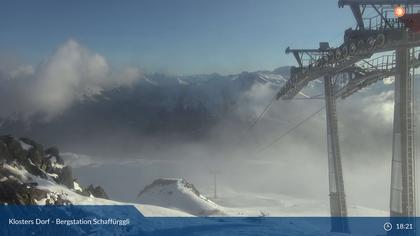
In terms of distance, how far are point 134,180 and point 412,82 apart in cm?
11897

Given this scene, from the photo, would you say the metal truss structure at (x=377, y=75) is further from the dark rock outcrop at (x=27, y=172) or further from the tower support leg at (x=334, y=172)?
the dark rock outcrop at (x=27, y=172)

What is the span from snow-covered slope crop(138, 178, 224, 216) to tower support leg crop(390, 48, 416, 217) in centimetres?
2580

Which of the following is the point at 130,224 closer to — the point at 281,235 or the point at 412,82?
the point at 281,235

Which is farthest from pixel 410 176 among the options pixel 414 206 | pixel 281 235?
pixel 281 235

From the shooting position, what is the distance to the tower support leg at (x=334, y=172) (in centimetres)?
3884

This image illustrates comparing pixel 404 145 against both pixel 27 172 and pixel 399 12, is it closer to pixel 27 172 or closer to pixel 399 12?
pixel 399 12

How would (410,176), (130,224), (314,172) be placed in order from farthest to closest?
(314,172), (130,224), (410,176)

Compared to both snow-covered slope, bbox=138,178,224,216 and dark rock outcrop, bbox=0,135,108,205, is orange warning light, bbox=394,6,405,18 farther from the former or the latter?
snow-covered slope, bbox=138,178,224,216

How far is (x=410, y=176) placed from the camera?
1043 inches

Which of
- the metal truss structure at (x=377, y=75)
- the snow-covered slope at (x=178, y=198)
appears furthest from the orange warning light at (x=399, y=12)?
the snow-covered slope at (x=178, y=198)

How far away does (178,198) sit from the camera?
57.1 meters

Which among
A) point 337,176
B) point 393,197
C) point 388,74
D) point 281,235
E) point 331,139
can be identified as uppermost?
point 388,74

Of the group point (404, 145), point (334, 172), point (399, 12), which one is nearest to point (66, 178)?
point (334, 172)

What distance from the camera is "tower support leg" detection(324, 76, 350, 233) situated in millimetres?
38844
